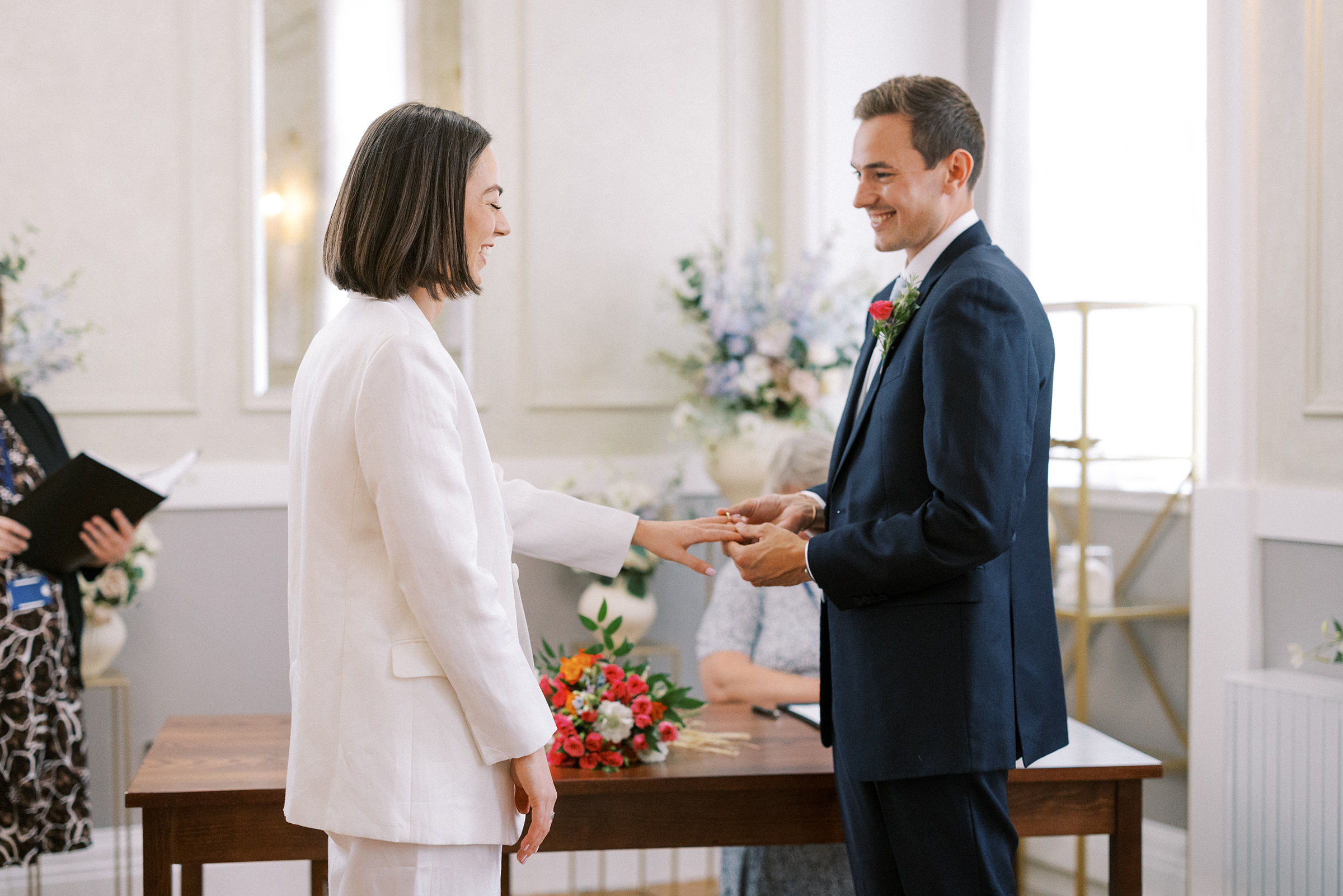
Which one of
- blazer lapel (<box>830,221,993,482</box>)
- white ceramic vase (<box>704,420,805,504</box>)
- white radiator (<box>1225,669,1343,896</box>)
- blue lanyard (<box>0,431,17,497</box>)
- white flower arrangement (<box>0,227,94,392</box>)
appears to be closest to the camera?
blazer lapel (<box>830,221,993,482</box>)

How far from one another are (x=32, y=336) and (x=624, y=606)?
184 centimetres

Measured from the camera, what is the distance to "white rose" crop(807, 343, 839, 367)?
354 cm

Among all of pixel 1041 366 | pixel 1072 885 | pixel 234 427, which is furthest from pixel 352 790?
pixel 1072 885

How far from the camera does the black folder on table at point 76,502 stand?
255 cm

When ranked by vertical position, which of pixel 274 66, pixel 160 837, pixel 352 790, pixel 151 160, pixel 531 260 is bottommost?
pixel 160 837

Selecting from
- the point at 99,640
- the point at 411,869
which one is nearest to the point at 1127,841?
the point at 411,869

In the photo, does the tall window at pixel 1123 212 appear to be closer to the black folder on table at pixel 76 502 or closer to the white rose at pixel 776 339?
the white rose at pixel 776 339

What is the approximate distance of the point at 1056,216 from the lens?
3.86 metres

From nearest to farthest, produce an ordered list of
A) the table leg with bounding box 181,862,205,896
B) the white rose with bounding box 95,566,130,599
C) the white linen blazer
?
the white linen blazer, the table leg with bounding box 181,862,205,896, the white rose with bounding box 95,566,130,599

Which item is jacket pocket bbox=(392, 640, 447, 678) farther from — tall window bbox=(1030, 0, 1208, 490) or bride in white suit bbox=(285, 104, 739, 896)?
tall window bbox=(1030, 0, 1208, 490)

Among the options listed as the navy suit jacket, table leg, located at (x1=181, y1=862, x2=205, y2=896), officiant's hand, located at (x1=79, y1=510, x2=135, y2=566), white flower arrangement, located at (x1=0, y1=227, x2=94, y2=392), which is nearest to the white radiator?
the navy suit jacket

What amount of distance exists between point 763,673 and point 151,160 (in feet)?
8.11

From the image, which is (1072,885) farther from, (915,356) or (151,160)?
(151,160)

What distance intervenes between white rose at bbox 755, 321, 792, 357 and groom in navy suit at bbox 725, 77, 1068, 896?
178 centimetres
